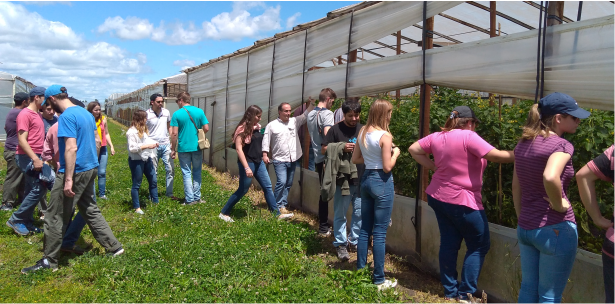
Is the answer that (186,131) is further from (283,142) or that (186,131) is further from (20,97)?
(20,97)

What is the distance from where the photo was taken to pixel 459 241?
3.87m

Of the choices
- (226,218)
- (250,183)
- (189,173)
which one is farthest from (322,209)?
(189,173)

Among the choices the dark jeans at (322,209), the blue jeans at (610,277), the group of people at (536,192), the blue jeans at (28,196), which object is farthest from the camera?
the blue jeans at (28,196)

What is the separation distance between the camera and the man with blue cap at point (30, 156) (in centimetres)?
583

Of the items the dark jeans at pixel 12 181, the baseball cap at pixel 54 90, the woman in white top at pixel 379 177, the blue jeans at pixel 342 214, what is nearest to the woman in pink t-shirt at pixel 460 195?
the woman in white top at pixel 379 177

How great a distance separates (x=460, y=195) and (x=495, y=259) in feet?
2.43

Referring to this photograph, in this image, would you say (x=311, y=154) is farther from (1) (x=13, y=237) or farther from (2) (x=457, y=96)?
(1) (x=13, y=237)

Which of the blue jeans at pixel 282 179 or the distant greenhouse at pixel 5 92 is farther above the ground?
the distant greenhouse at pixel 5 92

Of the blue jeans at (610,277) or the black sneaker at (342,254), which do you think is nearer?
the blue jeans at (610,277)

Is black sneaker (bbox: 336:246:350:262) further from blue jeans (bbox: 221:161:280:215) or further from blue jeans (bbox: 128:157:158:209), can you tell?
blue jeans (bbox: 128:157:158:209)

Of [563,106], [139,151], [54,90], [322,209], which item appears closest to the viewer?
[563,106]

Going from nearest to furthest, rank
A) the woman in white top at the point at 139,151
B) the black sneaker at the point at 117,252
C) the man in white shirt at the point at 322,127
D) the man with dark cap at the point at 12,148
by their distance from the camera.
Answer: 1. the black sneaker at the point at 117,252
2. the man in white shirt at the point at 322,127
3. the man with dark cap at the point at 12,148
4. the woman in white top at the point at 139,151

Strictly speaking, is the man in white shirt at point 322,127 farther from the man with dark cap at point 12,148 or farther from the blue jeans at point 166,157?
the man with dark cap at point 12,148

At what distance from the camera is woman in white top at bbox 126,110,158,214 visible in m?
6.95
